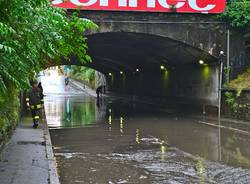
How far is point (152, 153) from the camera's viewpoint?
41.1 ft

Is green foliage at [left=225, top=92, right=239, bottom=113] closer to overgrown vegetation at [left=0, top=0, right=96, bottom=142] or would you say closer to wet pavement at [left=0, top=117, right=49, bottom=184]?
wet pavement at [left=0, top=117, right=49, bottom=184]

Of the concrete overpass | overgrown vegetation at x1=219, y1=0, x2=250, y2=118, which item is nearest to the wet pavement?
the concrete overpass

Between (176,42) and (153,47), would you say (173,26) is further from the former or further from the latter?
(153,47)

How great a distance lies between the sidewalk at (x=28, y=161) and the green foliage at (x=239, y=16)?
45.5 ft

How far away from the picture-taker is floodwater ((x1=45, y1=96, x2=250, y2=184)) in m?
9.41

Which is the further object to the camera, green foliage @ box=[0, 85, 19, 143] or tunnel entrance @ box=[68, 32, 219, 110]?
tunnel entrance @ box=[68, 32, 219, 110]

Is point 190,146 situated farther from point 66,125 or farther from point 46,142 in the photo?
point 66,125

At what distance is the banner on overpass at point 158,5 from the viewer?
72.8 feet

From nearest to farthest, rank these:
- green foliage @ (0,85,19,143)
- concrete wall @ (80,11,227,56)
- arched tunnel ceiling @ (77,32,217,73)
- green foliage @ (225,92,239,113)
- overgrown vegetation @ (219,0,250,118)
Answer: green foliage @ (0,85,19,143) → overgrown vegetation @ (219,0,250,118) → green foliage @ (225,92,239,113) → concrete wall @ (80,11,227,56) → arched tunnel ceiling @ (77,32,217,73)

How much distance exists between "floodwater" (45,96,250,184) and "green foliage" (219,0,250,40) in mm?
6447

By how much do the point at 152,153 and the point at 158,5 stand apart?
492 inches

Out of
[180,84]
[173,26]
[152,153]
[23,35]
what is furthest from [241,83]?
[23,35]

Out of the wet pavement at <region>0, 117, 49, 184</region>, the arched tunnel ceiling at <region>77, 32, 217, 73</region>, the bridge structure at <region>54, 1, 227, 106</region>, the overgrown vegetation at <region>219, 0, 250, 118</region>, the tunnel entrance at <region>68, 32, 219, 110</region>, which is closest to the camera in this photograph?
the wet pavement at <region>0, 117, 49, 184</region>

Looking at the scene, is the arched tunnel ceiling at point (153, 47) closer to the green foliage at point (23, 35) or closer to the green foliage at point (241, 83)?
the green foliage at point (241, 83)
